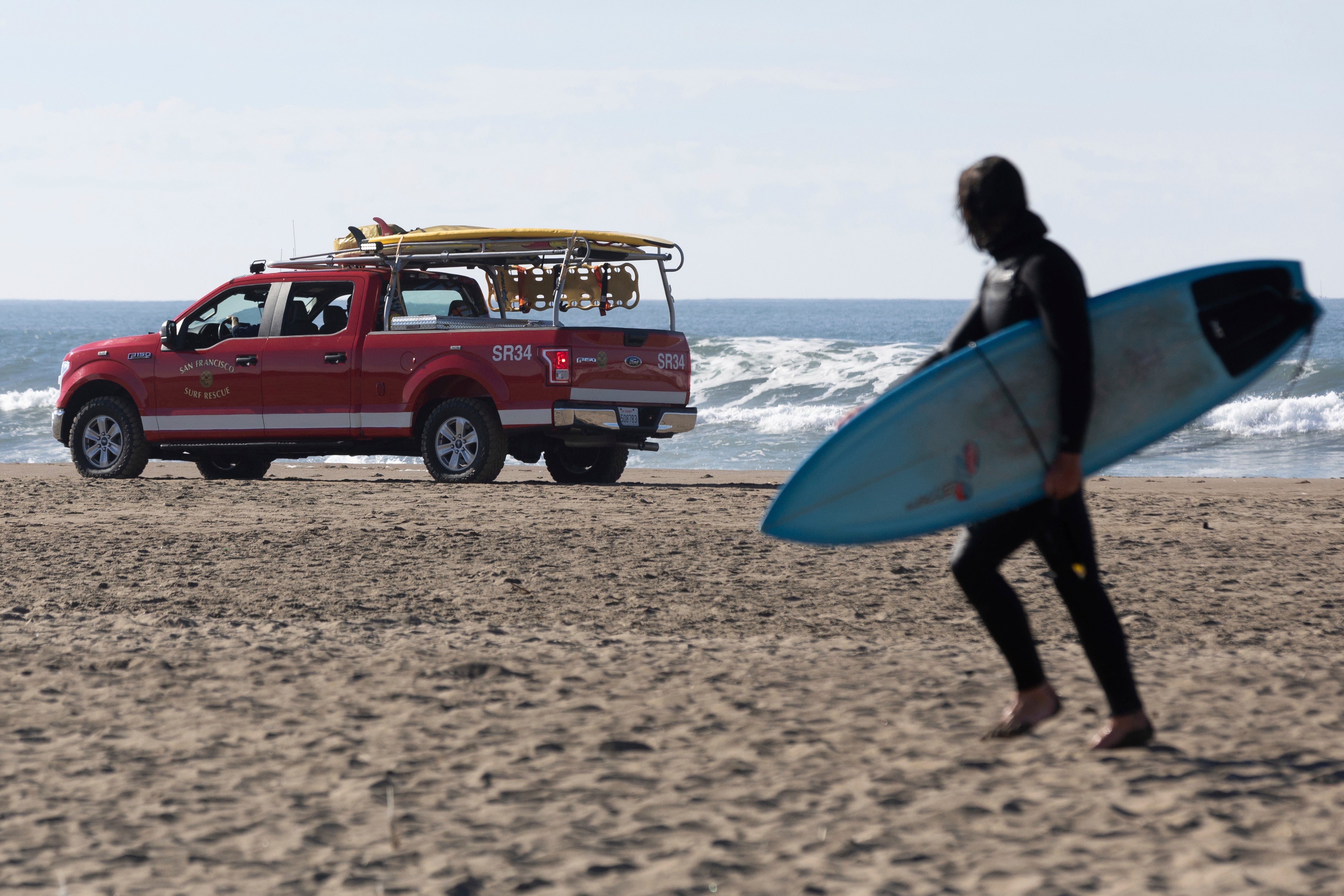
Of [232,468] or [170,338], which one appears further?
[232,468]

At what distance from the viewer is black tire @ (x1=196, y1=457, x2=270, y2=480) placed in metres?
13.9

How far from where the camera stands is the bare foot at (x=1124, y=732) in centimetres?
400

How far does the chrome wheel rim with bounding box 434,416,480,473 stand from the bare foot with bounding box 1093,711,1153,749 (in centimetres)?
836

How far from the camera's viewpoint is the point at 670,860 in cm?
327

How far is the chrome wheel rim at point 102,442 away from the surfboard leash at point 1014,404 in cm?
1062

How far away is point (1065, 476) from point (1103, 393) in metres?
0.67

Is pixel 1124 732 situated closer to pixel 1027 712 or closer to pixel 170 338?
pixel 1027 712

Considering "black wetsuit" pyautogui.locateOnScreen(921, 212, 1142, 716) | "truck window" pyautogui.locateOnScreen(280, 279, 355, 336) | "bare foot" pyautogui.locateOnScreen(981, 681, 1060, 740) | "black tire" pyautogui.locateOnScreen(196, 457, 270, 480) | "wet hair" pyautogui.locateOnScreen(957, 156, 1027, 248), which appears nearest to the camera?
"black wetsuit" pyautogui.locateOnScreen(921, 212, 1142, 716)

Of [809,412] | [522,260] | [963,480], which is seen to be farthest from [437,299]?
[809,412]

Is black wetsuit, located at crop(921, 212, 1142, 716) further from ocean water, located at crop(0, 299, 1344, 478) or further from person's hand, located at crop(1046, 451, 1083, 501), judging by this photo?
ocean water, located at crop(0, 299, 1344, 478)

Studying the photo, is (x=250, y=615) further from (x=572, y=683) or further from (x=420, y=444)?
(x=420, y=444)

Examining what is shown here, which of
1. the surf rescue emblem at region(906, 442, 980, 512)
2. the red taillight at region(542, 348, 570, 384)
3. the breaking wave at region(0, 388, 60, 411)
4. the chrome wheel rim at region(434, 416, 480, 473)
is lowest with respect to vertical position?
the breaking wave at region(0, 388, 60, 411)

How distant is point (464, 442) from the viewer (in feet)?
39.2

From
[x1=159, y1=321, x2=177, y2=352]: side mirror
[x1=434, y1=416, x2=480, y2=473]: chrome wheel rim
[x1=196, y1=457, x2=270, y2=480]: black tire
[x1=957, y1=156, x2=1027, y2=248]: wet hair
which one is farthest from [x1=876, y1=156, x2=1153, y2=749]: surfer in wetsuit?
[x1=196, y1=457, x2=270, y2=480]: black tire
